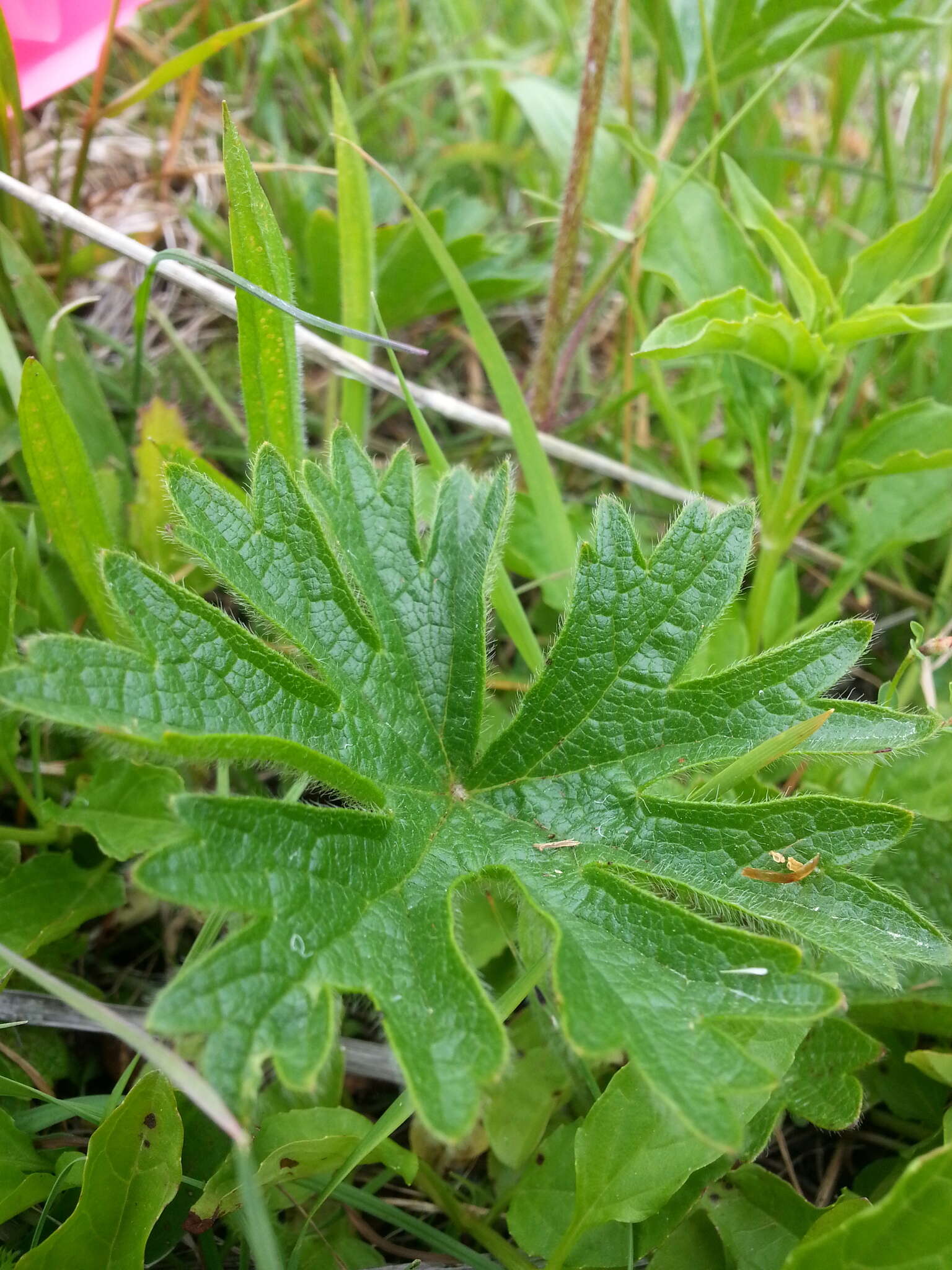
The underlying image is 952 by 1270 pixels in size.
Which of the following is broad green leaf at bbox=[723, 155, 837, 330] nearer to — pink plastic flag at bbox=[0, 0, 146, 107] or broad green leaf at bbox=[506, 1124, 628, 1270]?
pink plastic flag at bbox=[0, 0, 146, 107]

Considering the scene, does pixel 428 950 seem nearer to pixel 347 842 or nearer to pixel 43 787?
pixel 347 842

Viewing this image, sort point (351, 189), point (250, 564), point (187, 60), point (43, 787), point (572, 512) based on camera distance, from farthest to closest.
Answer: point (572, 512)
point (187, 60)
point (351, 189)
point (43, 787)
point (250, 564)

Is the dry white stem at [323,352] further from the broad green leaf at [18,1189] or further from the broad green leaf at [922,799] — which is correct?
the broad green leaf at [18,1189]

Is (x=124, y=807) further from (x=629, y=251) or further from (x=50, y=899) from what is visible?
(x=629, y=251)

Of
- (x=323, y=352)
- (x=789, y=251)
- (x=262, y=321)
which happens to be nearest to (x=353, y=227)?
(x=323, y=352)

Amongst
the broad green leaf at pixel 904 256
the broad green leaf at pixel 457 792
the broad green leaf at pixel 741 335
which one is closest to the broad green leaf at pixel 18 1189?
the broad green leaf at pixel 457 792

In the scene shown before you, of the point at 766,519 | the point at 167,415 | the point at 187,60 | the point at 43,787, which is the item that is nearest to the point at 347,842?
the point at 43,787
